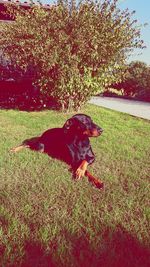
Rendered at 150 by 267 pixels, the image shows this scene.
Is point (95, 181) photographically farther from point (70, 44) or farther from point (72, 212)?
point (70, 44)

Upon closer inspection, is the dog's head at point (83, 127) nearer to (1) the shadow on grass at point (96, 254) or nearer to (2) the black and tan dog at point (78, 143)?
(2) the black and tan dog at point (78, 143)

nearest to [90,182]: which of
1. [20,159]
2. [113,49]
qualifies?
[20,159]

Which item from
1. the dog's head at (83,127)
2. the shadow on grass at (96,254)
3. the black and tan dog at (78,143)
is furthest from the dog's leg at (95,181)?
the shadow on grass at (96,254)

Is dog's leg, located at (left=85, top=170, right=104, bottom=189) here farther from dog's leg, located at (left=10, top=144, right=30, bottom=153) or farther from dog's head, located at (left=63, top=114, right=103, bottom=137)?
dog's leg, located at (left=10, top=144, right=30, bottom=153)

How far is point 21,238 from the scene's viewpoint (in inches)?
122

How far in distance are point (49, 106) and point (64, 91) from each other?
1619 millimetres

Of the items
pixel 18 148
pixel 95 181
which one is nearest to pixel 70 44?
pixel 18 148

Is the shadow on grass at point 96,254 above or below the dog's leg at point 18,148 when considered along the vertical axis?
above

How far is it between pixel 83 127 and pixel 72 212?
5.91 feet

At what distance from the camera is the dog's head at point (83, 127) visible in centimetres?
508

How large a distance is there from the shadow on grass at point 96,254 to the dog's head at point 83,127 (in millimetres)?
2185

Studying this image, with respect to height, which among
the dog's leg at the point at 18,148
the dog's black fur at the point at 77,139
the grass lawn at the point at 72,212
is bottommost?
the dog's leg at the point at 18,148

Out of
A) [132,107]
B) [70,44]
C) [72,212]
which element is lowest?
[132,107]

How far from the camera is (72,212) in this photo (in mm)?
3656
